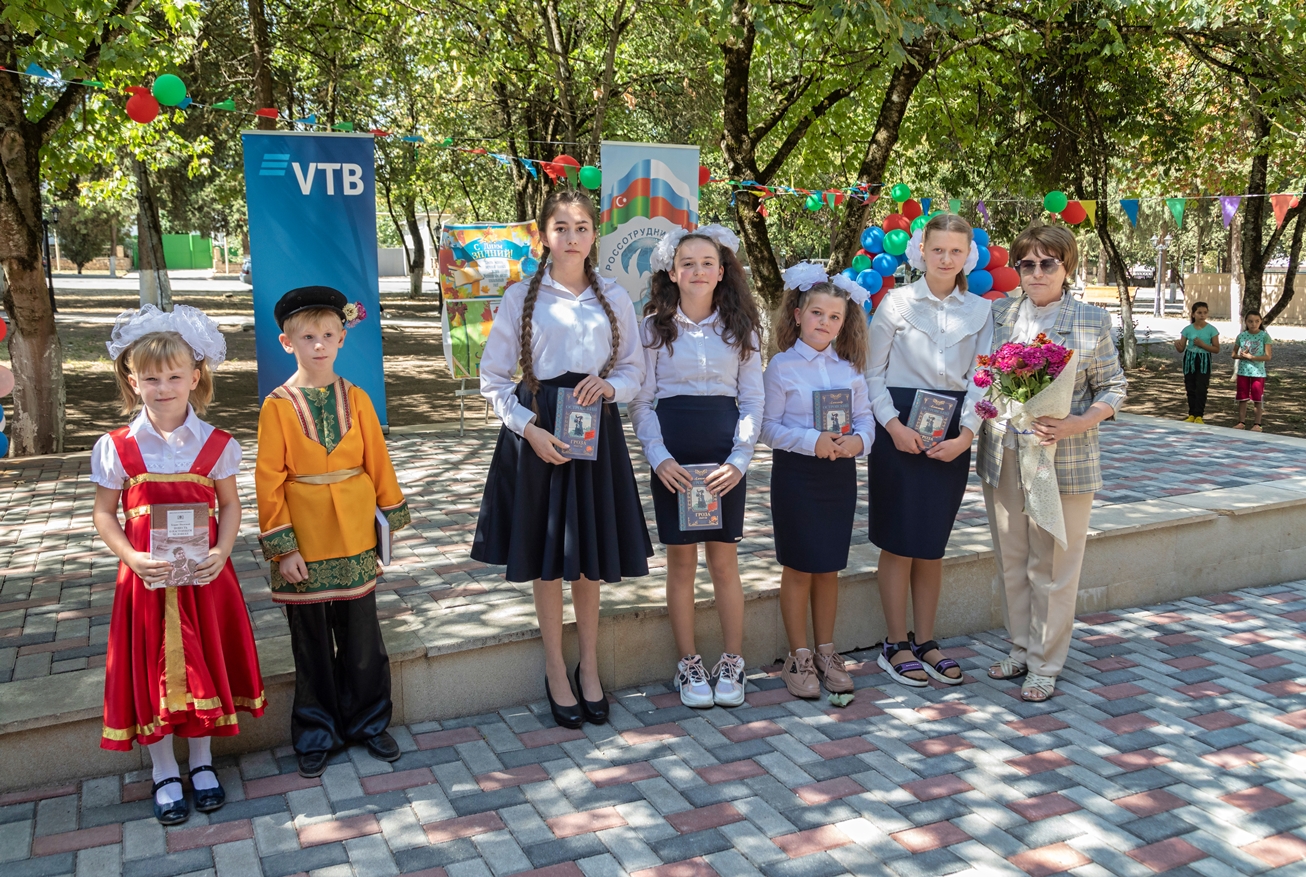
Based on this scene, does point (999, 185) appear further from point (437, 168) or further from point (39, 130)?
point (437, 168)

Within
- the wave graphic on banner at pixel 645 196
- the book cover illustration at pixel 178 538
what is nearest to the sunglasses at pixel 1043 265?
the book cover illustration at pixel 178 538

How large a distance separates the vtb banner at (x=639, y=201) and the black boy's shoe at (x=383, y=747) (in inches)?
179

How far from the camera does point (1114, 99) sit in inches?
566

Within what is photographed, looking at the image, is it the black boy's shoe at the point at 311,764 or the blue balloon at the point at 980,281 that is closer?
the black boy's shoe at the point at 311,764

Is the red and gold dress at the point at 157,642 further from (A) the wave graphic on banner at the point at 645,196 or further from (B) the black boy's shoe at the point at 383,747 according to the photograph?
(A) the wave graphic on banner at the point at 645,196

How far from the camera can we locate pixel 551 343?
367 cm

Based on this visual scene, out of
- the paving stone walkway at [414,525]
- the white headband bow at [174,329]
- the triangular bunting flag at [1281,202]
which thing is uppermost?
the triangular bunting flag at [1281,202]

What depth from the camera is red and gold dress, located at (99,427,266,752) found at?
3.08 meters

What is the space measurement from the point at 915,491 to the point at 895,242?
3.12m

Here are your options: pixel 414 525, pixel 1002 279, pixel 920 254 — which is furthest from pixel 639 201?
pixel 920 254

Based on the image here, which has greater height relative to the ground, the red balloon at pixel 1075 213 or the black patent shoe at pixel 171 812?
the red balloon at pixel 1075 213

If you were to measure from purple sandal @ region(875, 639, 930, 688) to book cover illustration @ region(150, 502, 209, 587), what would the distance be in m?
2.77

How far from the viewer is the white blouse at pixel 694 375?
152 inches

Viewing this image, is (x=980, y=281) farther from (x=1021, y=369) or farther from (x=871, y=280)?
(x=1021, y=369)
